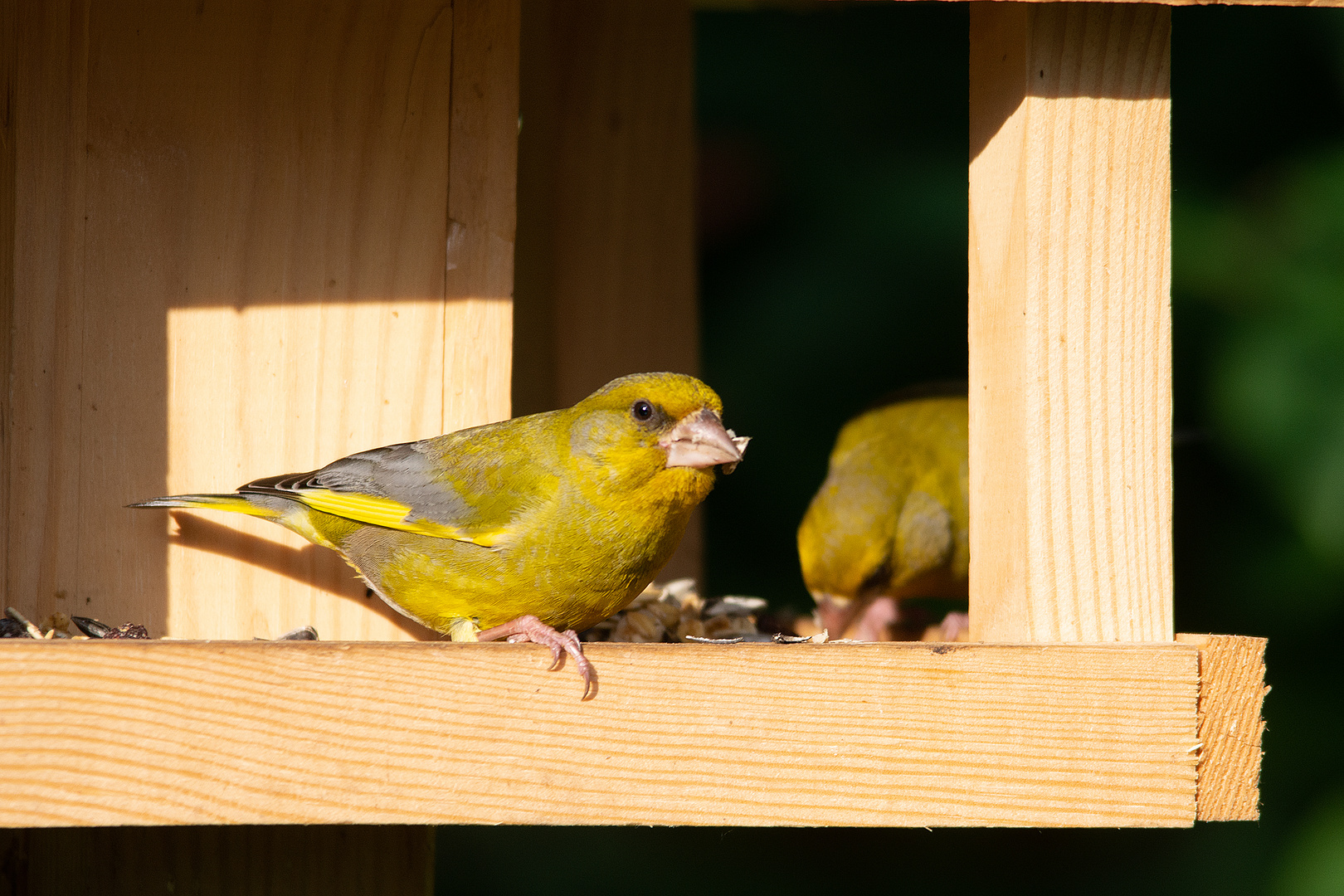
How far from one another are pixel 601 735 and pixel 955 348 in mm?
3492

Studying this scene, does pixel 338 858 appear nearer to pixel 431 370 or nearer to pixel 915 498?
pixel 431 370

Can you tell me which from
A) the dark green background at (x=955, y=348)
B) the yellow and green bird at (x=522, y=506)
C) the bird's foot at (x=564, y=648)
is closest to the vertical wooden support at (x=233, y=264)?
the yellow and green bird at (x=522, y=506)

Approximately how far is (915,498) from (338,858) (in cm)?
216

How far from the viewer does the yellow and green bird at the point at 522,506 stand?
8.50 feet

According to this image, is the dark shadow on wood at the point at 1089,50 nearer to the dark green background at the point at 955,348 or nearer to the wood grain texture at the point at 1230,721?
the wood grain texture at the point at 1230,721

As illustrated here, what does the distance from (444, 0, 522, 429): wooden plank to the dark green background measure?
2.22 m

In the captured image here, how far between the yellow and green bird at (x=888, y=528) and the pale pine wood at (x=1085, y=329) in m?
1.64

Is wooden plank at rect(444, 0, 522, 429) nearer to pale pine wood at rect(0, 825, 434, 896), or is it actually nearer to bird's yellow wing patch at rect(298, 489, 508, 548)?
bird's yellow wing patch at rect(298, 489, 508, 548)

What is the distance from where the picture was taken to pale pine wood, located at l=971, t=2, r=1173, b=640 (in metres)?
2.23

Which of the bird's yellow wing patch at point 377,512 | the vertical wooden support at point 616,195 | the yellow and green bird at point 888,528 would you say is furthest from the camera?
the vertical wooden support at point 616,195

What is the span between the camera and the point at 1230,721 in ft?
6.94

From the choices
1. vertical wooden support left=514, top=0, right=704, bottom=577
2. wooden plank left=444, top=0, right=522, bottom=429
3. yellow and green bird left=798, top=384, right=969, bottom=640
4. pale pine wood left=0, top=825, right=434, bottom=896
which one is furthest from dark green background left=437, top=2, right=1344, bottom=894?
wooden plank left=444, top=0, right=522, bottom=429

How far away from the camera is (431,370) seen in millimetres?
2861

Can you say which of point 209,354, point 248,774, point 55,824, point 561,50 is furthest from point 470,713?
point 561,50
